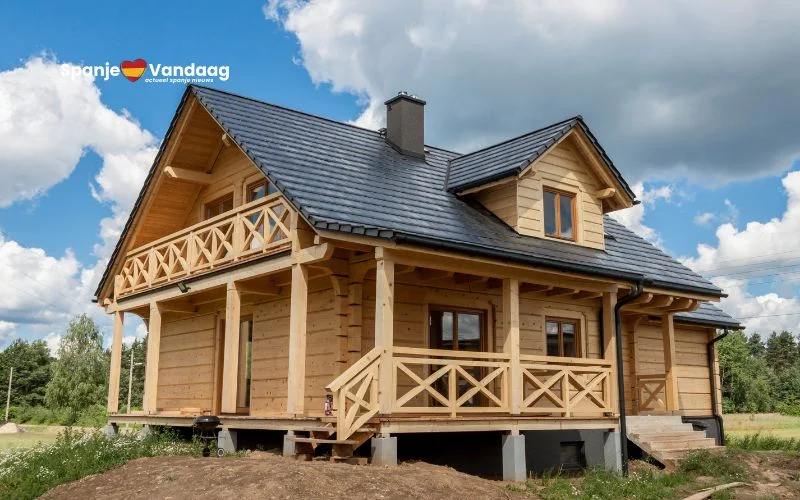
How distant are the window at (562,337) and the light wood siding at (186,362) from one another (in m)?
7.82

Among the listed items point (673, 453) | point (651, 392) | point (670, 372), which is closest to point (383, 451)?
point (673, 453)

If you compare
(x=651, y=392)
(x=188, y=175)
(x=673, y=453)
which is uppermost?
(x=188, y=175)

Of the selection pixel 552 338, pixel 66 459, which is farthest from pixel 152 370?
pixel 552 338

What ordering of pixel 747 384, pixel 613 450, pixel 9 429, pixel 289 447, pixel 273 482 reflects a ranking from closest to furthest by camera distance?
pixel 273 482
pixel 289 447
pixel 613 450
pixel 9 429
pixel 747 384

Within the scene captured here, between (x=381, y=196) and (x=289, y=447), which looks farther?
(x=381, y=196)

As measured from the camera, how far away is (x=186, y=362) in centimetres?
1936

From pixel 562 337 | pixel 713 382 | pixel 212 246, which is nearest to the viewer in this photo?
pixel 212 246

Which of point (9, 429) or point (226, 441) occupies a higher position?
point (226, 441)

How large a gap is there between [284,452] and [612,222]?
12.3 m

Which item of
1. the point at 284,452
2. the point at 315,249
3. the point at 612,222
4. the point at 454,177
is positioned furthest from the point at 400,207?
the point at 612,222

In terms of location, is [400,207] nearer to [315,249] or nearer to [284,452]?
[315,249]

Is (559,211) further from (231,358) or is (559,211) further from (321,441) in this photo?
(321,441)

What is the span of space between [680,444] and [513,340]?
5.20m

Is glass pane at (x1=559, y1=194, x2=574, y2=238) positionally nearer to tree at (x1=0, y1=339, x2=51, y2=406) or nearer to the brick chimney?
the brick chimney
